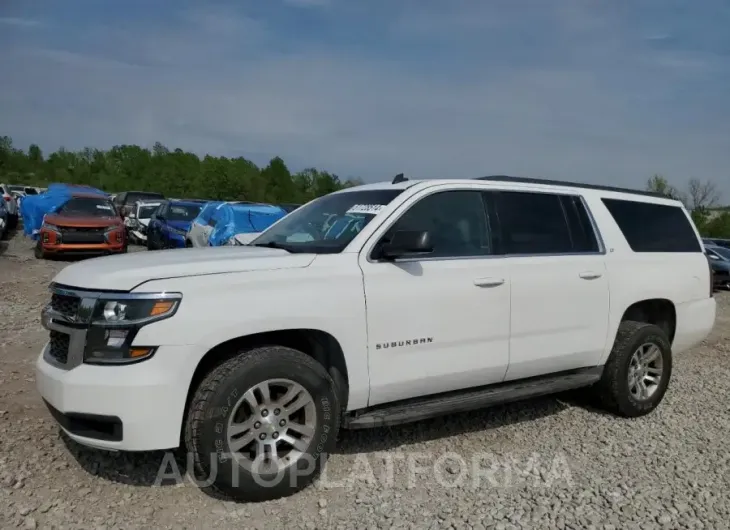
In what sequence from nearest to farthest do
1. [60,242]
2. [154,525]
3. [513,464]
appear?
[154,525], [513,464], [60,242]

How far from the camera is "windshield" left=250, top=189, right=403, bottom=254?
3928 mm

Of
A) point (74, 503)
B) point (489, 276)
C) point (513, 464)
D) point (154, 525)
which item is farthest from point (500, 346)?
point (74, 503)

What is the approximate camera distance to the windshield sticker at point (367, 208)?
4055 millimetres

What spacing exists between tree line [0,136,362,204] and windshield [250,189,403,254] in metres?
50.9

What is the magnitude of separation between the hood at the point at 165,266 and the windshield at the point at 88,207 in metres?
12.6

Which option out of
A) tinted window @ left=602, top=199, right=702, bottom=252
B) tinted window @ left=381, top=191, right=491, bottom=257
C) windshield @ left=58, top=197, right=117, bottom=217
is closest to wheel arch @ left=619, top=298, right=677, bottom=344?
tinted window @ left=602, top=199, right=702, bottom=252

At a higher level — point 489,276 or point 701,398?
point 489,276

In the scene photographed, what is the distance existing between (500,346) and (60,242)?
1286 cm

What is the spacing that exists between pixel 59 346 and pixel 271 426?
4.17 ft

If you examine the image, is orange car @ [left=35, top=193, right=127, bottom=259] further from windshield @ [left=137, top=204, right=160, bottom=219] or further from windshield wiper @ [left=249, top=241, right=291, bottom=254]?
windshield wiper @ [left=249, top=241, right=291, bottom=254]

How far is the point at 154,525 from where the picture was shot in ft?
10.4

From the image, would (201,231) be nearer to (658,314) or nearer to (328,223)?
(328,223)

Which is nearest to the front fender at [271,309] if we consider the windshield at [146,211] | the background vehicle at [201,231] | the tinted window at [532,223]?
the tinted window at [532,223]

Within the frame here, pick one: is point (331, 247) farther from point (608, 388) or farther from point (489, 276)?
point (608, 388)
